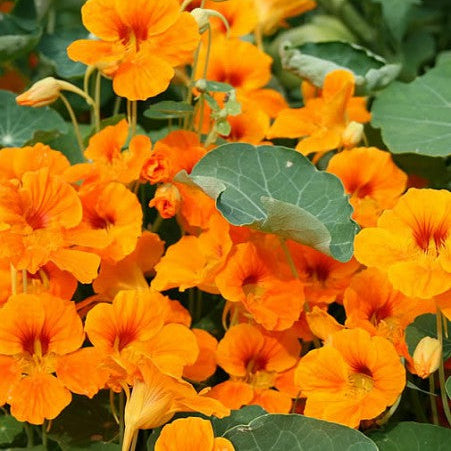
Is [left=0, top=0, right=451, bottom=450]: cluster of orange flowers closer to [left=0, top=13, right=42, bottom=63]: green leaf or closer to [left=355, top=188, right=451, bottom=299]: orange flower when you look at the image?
[left=355, top=188, right=451, bottom=299]: orange flower

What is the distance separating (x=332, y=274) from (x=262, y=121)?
0.28m

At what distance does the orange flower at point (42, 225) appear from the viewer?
0.96 meters

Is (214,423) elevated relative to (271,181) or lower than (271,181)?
lower

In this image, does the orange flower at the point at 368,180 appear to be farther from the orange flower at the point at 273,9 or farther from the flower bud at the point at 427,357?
the orange flower at the point at 273,9

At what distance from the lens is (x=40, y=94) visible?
1.12 metres

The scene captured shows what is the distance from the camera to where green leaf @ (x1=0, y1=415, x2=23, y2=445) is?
1.08 metres

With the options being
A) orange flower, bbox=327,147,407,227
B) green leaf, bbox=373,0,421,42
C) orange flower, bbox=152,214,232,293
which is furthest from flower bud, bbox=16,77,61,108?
green leaf, bbox=373,0,421,42

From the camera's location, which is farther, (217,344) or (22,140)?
(22,140)

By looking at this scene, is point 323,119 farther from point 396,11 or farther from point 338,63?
point 396,11

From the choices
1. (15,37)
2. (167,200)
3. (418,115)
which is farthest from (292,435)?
(15,37)

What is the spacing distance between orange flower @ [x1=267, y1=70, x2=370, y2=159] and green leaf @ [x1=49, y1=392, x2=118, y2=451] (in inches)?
16.7

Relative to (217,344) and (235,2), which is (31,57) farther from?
(217,344)

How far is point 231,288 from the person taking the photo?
40.2 inches

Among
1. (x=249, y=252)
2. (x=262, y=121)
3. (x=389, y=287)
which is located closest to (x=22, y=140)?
(x=262, y=121)
